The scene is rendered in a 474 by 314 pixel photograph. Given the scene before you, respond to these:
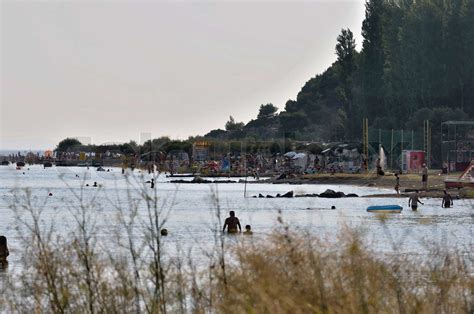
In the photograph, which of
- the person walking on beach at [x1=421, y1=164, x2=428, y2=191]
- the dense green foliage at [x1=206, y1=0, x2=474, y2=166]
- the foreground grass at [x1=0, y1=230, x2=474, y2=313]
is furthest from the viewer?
the dense green foliage at [x1=206, y1=0, x2=474, y2=166]

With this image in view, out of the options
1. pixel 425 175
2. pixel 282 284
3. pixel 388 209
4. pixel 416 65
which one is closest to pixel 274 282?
pixel 282 284

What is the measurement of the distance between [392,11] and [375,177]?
1280 inches

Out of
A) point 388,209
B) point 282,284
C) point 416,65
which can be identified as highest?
point 416,65

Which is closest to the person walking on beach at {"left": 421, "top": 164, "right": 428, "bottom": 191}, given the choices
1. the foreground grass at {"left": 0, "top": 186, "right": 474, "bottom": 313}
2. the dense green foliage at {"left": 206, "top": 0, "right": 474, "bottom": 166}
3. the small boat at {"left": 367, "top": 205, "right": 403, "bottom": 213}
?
the small boat at {"left": 367, "top": 205, "right": 403, "bottom": 213}

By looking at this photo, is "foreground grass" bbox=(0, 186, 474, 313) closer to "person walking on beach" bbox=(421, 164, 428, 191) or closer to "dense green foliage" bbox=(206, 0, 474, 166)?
"person walking on beach" bbox=(421, 164, 428, 191)

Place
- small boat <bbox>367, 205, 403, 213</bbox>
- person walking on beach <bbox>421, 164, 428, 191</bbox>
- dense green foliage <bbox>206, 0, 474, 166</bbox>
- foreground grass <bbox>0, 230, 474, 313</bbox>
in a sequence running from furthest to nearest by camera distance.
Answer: dense green foliage <bbox>206, 0, 474, 166</bbox> → person walking on beach <bbox>421, 164, 428, 191</bbox> → small boat <bbox>367, 205, 403, 213</bbox> → foreground grass <bbox>0, 230, 474, 313</bbox>

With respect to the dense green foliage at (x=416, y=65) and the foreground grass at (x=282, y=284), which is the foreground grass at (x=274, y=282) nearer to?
the foreground grass at (x=282, y=284)

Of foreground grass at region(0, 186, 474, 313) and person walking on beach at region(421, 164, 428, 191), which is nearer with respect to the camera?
foreground grass at region(0, 186, 474, 313)

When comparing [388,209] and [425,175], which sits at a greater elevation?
[425,175]

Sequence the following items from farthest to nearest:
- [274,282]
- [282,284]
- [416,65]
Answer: [416,65] → [282,284] → [274,282]

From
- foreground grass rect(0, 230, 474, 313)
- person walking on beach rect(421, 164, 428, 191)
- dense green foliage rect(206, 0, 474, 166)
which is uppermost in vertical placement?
dense green foliage rect(206, 0, 474, 166)

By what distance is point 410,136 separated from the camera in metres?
116

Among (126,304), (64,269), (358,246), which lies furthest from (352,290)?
(64,269)

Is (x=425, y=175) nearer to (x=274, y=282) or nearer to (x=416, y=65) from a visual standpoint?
(x=416, y=65)
